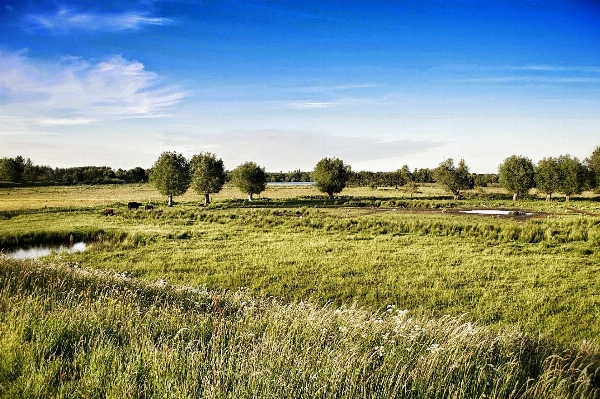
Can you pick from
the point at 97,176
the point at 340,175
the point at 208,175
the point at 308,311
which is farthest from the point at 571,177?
the point at 97,176

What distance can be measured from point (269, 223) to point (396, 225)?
46.8ft

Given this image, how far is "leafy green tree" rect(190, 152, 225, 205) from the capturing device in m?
75.4

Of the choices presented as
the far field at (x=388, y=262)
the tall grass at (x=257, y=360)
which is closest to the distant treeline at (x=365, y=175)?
the far field at (x=388, y=262)

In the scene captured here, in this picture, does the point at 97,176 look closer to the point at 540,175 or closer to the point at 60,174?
the point at 60,174

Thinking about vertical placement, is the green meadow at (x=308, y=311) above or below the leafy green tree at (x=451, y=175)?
below

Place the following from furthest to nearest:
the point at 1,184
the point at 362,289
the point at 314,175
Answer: the point at 1,184, the point at 314,175, the point at 362,289

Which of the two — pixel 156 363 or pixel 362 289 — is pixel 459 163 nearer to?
pixel 362 289

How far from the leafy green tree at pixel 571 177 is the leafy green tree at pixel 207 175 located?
80.2 metres

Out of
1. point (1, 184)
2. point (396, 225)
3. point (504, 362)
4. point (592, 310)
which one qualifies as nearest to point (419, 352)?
point (504, 362)

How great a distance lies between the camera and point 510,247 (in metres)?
26.8

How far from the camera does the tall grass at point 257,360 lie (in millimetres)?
4762

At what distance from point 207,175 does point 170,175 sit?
27.6 ft

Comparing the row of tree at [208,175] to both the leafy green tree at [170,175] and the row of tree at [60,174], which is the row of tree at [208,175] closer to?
the leafy green tree at [170,175]

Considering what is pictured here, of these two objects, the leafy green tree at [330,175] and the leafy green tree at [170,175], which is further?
the leafy green tree at [330,175]
